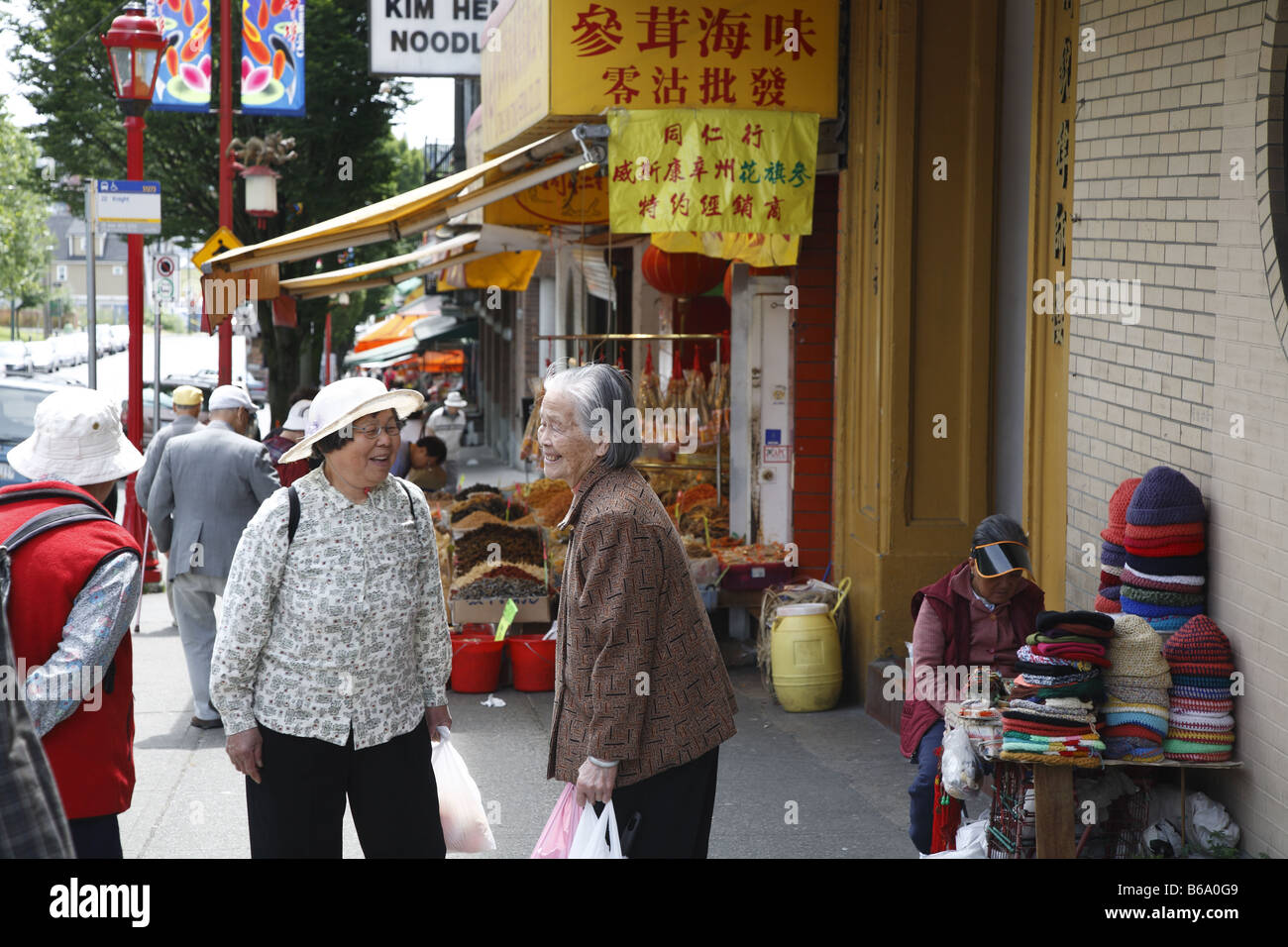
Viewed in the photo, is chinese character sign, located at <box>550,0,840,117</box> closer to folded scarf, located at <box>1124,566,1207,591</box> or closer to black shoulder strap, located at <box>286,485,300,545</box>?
folded scarf, located at <box>1124,566,1207,591</box>

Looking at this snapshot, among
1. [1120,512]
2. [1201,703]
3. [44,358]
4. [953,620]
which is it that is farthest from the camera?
[44,358]

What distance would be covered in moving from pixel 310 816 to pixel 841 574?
553cm

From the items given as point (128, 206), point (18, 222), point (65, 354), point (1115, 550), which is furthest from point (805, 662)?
point (18, 222)

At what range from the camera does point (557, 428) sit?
3830 mm

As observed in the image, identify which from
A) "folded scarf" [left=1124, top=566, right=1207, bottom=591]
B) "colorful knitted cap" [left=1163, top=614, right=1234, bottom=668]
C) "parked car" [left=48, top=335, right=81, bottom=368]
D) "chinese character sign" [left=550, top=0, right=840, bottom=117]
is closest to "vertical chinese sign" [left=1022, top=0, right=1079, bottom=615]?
"folded scarf" [left=1124, top=566, right=1207, bottom=591]

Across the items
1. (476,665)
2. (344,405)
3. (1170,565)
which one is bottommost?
(476,665)

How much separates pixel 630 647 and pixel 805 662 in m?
4.80

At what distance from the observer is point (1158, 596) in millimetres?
4746

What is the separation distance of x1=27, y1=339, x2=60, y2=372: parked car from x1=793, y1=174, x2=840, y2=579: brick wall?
41313 mm

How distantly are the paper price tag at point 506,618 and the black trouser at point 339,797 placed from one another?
4.64 m

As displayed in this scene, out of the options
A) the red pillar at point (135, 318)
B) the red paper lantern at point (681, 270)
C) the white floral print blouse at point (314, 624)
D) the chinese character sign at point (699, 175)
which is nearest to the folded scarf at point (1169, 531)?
the white floral print blouse at point (314, 624)

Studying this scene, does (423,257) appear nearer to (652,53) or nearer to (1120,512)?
(652,53)

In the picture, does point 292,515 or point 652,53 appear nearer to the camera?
point 292,515

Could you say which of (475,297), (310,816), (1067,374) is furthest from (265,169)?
(475,297)
